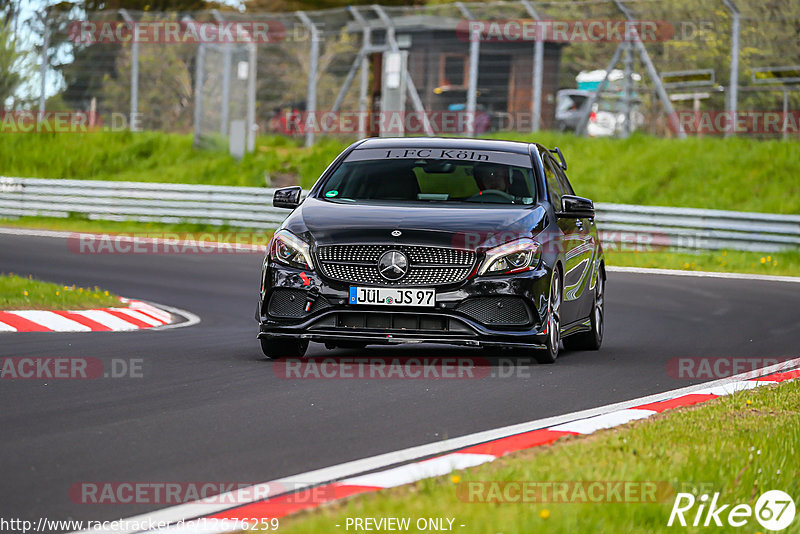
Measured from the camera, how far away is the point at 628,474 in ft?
18.4

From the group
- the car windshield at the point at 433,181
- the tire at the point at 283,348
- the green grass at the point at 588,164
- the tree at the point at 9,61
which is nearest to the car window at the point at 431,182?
the car windshield at the point at 433,181

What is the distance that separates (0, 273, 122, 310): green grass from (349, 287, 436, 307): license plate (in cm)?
538

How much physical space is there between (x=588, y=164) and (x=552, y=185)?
18.6 meters

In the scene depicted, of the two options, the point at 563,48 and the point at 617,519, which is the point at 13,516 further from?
the point at 563,48

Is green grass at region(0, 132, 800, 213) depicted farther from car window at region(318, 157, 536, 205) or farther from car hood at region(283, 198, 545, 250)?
car hood at region(283, 198, 545, 250)

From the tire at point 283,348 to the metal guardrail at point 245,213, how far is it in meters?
14.5

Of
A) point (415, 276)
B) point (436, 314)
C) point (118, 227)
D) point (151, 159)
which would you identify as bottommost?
point (118, 227)

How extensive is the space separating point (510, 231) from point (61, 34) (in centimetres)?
2800

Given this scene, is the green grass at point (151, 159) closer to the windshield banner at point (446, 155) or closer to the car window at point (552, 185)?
the car window at point (552, 185)

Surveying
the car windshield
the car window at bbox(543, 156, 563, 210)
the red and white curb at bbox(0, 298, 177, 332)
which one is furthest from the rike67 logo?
the red and white curb at bbox(0, 298, 177, 332)

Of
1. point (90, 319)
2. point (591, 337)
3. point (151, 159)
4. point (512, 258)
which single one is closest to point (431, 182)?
point (512, 258)

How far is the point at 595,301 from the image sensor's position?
38.7 feet

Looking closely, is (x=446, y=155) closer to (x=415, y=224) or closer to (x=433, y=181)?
(x=433, y=181)

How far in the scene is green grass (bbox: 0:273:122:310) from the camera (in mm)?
13852
